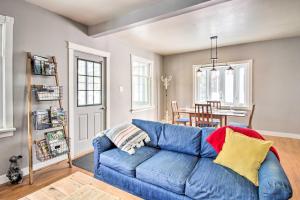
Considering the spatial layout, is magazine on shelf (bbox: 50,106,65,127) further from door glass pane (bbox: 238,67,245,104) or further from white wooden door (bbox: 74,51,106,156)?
door glass pane (bbox: 238,67,245,104)

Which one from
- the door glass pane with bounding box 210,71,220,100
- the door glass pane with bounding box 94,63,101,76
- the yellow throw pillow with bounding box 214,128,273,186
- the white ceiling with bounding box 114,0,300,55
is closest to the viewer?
the yellow throw pillow with bounding box 214,128,273,186

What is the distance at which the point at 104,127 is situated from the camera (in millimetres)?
3941

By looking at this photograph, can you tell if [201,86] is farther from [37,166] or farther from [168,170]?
[37,166]

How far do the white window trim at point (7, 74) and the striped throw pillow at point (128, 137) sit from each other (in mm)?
1364

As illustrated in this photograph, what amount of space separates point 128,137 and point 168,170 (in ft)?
2.60

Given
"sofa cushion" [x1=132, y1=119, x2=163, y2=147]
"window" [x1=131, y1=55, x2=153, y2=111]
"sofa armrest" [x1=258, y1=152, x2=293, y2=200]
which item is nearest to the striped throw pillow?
"sofa cushion" [x1=132, y1=119, x2=163, y2=147]

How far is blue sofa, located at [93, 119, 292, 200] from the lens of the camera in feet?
4.46

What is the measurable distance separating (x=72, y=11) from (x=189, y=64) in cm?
395

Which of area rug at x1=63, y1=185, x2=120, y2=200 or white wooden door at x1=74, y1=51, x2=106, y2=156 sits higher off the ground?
white wooden door at x1=74, y1=51, x2=106, y2=156

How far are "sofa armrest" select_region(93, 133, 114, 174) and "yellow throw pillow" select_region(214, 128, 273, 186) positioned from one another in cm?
141

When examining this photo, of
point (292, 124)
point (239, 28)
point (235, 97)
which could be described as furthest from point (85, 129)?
point (292, 124)

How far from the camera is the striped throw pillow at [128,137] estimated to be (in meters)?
2.24

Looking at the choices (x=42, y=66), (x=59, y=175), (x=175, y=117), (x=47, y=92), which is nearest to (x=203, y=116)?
(x=175, y=117)

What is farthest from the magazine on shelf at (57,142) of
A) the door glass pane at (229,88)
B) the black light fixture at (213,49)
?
the door glass pane at (229,88)
